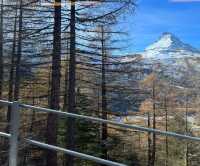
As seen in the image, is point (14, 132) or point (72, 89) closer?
point (14, 132)

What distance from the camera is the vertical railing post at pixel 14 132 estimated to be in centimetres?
499

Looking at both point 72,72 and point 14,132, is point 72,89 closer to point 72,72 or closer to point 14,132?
point 72,72

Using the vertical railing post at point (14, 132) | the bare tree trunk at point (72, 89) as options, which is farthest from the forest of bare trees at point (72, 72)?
the vertical railing post at point (14, 132)

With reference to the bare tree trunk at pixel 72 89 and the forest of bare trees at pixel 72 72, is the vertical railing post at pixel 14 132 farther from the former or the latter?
the bare tree trunk at pixel 72 89

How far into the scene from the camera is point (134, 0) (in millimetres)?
24188

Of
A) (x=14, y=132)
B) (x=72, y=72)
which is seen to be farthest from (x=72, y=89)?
(x=14, y=132)

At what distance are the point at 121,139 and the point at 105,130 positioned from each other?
1.59m

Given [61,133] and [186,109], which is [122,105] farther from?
[186,109]

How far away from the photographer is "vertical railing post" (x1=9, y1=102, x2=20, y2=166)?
4992 millimetres

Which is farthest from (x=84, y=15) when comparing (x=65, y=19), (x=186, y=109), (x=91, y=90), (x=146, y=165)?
(x=186, y=109)

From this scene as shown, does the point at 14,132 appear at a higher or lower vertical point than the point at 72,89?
lower

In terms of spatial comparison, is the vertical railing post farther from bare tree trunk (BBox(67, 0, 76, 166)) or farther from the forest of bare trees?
bare tree trunk (BBox(67, 0, 76, 166))

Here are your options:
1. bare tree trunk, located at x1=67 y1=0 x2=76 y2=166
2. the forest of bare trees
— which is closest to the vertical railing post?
the forest of bare trees

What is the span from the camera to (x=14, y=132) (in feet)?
16.6
